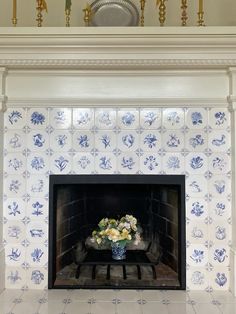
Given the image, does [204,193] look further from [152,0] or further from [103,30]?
[152,0]

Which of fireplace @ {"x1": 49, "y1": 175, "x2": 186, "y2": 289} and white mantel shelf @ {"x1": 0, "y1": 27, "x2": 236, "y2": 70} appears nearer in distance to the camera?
white mantel shelf @ {"x1": 0, "y1": 27, "x2": 236, "y2": 70}

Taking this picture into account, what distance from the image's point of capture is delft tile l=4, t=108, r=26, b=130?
2.09 meters

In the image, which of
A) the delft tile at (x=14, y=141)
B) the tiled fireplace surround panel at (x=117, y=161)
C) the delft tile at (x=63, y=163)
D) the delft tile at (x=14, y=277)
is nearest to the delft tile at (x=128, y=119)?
the tiled fireplace surround panel at (x=117, y=161)

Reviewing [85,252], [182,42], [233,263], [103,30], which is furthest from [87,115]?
[233,263]

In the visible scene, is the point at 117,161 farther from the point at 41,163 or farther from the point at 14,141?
the point at 14,141

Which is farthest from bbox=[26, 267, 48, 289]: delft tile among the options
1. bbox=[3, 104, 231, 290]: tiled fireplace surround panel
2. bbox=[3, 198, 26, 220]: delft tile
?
bbox=[3, 198, 26, 220]: delft tile

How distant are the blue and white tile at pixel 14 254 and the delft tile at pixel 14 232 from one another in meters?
0.03

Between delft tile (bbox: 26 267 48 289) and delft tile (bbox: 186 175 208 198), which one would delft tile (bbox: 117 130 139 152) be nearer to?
delft tile (bbox: 186 175 208 198)

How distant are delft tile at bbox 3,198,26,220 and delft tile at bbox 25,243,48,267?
0.20 metres

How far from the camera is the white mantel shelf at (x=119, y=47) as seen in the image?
6.23 ft

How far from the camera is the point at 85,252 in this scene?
2.46 m

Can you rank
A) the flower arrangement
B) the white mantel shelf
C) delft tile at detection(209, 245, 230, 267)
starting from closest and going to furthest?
the white mantel shelf
delft tile at detection(209, 245, 230, 267)
the flower arrangement

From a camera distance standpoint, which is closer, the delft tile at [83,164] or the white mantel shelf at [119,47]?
the white mantel shelf at [119,47]

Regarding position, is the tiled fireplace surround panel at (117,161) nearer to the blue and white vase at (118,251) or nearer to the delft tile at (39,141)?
the delft tile at (39,141)
